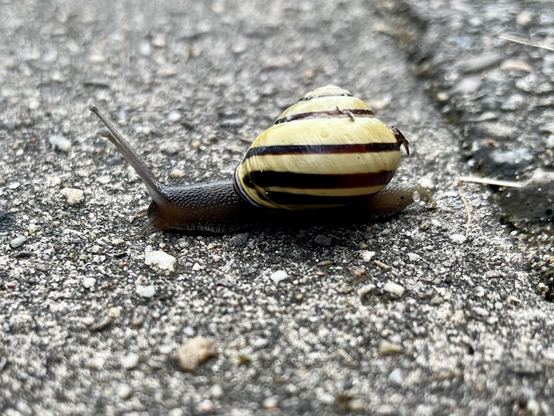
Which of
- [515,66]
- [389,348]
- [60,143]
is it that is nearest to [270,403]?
[389,348]

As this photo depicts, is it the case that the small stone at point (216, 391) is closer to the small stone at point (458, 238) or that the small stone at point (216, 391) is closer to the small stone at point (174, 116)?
the small stone at point (458, 238)

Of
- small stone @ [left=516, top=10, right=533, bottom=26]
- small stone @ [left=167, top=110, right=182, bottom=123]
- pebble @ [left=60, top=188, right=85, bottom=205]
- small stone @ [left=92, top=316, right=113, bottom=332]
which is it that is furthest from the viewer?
small stone @ [left=516, top=10, right=533, bottom=26]

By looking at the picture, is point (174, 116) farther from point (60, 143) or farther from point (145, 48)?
point (145, 48)

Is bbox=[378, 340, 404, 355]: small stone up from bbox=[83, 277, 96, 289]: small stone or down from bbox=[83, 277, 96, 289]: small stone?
down

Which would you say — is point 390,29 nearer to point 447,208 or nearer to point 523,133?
point 523,133

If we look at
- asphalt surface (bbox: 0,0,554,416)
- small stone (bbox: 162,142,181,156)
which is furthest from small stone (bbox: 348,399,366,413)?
small stone (bbox: 162,142,181,156)

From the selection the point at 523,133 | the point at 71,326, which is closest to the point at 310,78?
the point at 523,133

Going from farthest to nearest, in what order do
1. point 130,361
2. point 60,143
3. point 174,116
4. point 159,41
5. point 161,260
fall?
point 159,41 → point 174,116 → point 60,143 → point 161,260 → point 130,361

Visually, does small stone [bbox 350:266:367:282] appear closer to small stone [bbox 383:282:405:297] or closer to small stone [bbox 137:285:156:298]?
small stone [bbox 383:282:405:297]
